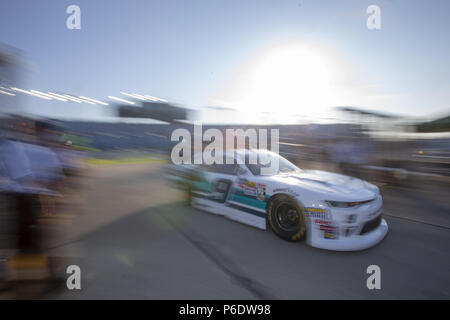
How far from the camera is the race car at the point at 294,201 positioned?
115 inches

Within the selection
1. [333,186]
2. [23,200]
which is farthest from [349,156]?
[23,200]

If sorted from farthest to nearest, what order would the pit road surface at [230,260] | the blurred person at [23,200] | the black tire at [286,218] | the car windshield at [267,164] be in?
the car windshield at [267,164]
the black tire at [286,218]
the pit road surface at [230,260]
the blurred person at [23,200]

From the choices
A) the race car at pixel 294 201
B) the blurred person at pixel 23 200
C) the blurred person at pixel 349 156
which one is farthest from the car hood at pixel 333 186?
the blurred person at pixel 349 156

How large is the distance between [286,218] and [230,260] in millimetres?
1020

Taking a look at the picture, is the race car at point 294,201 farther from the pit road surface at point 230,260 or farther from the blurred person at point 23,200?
the blurred person at point 23,200

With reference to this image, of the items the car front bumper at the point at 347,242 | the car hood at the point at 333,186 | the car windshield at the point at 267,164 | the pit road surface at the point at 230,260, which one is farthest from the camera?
the car windshield at the point at 267,164

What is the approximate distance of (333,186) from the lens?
10.7 ft

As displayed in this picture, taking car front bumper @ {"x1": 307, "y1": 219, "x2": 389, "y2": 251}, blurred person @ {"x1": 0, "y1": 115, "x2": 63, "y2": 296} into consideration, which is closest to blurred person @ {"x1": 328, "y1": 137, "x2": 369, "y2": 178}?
car front bumper @ {"x1": 307, "y1": 219, "x2": 389, "y2": 251}

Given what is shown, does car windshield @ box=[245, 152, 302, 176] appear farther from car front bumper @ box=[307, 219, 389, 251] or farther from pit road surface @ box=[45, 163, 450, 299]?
car front bumper @ box=[307, 219, 389, 251]

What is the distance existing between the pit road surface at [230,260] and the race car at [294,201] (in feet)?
0.58

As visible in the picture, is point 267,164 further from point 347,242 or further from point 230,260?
point 230,260
